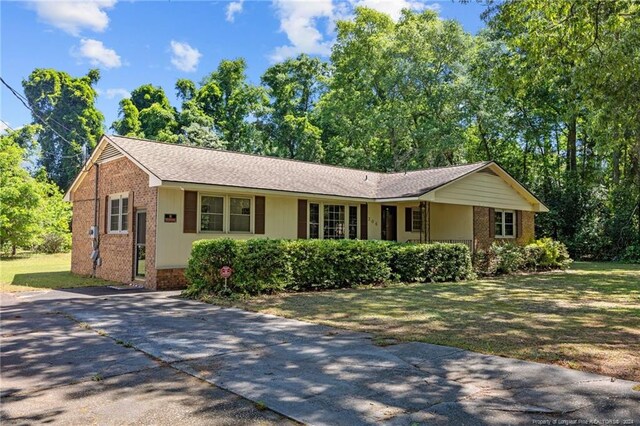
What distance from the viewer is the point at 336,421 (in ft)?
12.1

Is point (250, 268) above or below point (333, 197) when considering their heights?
below

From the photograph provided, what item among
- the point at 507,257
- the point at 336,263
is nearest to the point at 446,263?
the point at 507,257

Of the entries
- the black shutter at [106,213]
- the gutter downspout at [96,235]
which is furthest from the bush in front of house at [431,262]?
the gutter downspout at [96,235]

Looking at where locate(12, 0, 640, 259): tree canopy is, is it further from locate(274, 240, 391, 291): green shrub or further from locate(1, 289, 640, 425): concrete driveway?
locate(1, 289, 640, 425): concrete driveway

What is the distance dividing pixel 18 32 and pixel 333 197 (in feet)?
33.3

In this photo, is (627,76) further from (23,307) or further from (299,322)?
(23,307)

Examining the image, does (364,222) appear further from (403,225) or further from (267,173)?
(267,173)

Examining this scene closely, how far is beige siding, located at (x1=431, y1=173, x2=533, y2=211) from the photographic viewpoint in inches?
718

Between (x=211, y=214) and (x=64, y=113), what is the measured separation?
136 feet

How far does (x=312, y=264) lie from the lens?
1259 cm

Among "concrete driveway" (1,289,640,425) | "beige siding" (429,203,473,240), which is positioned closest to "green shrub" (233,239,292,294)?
"concrete driveway" (1,289,640,425)

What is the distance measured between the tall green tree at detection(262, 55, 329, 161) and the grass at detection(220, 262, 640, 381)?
23947 mm

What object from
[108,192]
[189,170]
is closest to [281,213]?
[189,170]

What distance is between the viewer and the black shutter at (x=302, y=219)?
1617 centimetres
